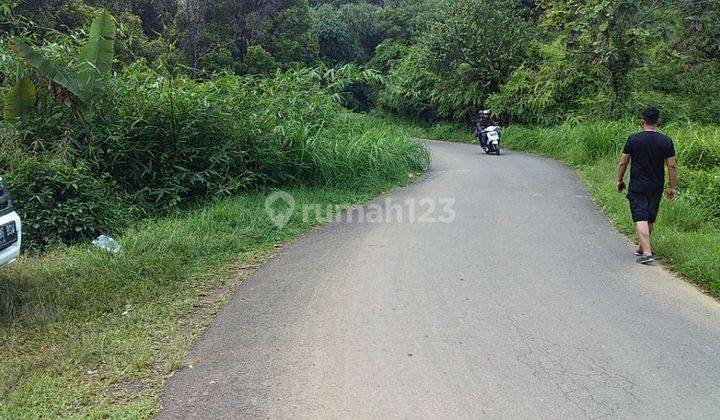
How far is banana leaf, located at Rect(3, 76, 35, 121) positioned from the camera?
8039mm

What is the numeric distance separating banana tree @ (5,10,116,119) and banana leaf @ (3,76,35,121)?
1cm

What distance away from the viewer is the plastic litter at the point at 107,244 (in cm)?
611

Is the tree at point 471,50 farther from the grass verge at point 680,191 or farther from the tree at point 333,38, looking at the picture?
the tree at point 333,38

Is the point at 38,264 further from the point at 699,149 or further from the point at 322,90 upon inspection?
the point at 699,149

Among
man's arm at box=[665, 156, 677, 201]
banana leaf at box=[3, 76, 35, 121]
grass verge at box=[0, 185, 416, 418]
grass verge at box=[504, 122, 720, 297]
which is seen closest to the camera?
grass verge at box=[0, 185, 416, 418]

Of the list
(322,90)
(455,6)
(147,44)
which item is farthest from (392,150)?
(455,6)

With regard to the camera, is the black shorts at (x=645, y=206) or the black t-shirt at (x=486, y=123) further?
the black t-shirt at (x=486, y=123)

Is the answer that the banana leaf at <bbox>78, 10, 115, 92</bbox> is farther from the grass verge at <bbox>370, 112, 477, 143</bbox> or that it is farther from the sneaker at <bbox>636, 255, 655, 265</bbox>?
the grass verge at <bbox>370, 112, 477, 143</bbox>

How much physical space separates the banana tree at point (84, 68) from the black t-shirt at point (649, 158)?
7235 millimetres

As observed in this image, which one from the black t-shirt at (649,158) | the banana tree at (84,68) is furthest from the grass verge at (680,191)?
the banana tree at (84,68)

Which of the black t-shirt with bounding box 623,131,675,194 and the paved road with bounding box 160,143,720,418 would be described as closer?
the paved road with bounding box 160,143,720,418

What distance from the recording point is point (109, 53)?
856 cm

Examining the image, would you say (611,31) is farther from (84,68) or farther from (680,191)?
(84,68)

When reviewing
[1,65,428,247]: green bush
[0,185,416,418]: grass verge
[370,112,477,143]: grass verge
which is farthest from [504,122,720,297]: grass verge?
[370,112,477,143]: grass verge
